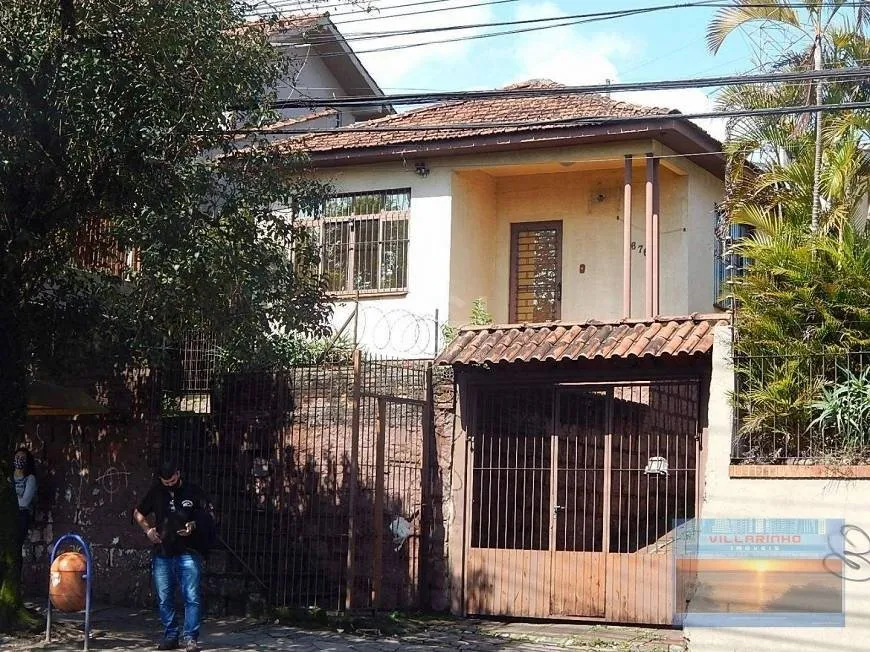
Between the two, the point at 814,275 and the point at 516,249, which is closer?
the point at 814,275

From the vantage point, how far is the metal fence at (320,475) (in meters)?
13.1

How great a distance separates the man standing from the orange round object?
889 millimetres

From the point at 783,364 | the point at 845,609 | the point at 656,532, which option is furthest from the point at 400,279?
the point at 845,609

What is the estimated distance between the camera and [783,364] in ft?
35.9

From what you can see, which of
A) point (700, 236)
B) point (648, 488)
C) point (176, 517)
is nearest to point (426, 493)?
point (648, 488)

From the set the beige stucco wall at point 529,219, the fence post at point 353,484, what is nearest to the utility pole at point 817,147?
the beige stucco wall at point 529,219

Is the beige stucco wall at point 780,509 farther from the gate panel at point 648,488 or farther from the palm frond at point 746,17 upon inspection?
the palm frond at point 746,17

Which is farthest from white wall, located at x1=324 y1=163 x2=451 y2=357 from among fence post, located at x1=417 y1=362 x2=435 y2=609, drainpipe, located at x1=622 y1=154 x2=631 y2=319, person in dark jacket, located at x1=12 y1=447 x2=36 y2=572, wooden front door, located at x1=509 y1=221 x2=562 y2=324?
person in dark jacket, located at x1=12 y1=447 x2=36 y2=572

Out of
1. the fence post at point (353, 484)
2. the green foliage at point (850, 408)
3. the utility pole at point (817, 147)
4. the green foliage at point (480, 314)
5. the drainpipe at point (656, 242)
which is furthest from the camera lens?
the green foliage at point (480, 314)

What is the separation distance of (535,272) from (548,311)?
0.74 metres

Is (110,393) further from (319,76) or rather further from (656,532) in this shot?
(319,76)

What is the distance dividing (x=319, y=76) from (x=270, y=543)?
1460 centimetres

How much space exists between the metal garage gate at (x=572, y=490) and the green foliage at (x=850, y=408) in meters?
1.80

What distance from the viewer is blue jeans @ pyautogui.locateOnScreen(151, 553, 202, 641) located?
10.7 metres
